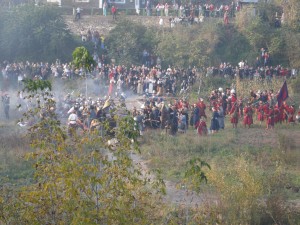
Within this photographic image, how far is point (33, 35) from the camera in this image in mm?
42438

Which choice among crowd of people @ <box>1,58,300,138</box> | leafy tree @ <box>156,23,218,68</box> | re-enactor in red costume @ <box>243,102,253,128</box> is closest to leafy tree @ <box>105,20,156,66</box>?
leafy tree @ <box>156,23,218,68</box>

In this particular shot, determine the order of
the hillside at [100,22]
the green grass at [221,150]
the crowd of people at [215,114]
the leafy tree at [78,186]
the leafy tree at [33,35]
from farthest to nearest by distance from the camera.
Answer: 1. the hillside at [100,22]
2. the leafy tree at [33,35]
3. the crowd of people at [215,114]
4. the green grass at [221,150]
5. the leafy tree at [78,186]

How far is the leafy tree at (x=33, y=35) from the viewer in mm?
42156

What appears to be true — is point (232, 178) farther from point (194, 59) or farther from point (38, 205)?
point (194, 59)

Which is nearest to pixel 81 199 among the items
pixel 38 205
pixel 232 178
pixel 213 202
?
pixel 38 205

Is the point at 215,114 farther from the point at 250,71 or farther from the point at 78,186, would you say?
the point at 78,186

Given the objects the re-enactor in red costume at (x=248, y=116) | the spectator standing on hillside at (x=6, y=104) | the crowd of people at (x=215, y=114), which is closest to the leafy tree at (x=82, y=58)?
the crowd of people at (x=215, y=114)

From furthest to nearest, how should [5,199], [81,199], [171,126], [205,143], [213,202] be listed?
[171,126] < [205,143] < [213,202] < [5,199] < [81,199]

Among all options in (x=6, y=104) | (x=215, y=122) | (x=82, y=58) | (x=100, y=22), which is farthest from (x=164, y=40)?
(x=82, y=58)

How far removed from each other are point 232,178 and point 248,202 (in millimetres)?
2083

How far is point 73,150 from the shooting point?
10.6 metres

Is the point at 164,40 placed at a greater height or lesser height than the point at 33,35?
lesser

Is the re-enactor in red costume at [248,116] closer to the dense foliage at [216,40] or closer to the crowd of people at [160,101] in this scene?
the crowd of people at [160,101]

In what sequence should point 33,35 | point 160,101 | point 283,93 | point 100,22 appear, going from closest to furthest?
1. point 283,93
2. point 160,101
3. point 33,35
4. point 100,22
